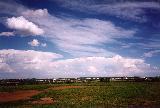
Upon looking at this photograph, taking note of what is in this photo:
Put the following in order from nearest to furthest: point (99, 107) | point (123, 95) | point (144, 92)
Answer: point (99, 107) → point (123, 95) → point (144, 92)

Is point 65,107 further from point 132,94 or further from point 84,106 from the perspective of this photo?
point 132,94

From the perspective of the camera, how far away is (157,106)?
28.5 metres

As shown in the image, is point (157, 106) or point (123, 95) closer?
point (157, 106)

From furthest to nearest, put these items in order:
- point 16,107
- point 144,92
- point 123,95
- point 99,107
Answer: point 144,92
point 123,95
point 16,107
point 99,107

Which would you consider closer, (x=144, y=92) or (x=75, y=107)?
(x=75, y=107)

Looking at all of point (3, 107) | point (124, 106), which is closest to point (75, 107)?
point (124, 106)

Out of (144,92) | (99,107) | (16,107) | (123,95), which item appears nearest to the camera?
(99,107)

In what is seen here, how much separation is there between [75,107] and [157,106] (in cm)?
Result: 904

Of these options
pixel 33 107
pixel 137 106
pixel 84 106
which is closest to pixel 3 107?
pixel 33 107

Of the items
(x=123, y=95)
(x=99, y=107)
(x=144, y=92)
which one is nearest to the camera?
(x=99, y=107)

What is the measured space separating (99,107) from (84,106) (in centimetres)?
203

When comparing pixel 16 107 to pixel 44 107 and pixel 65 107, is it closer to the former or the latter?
pixel 44 107

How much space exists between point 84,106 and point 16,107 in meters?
7.98

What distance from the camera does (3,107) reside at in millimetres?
30547
